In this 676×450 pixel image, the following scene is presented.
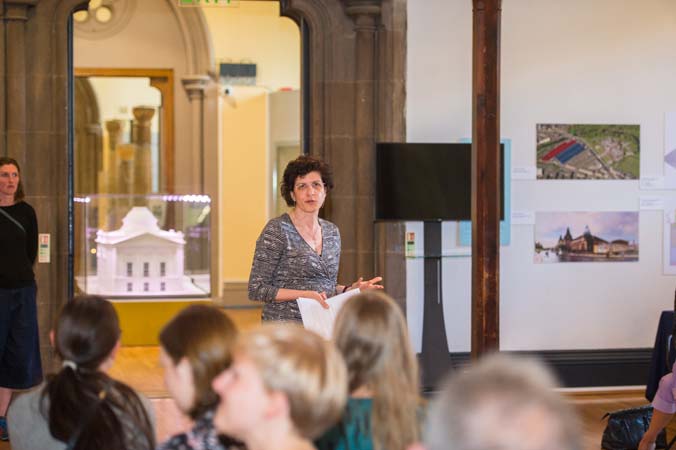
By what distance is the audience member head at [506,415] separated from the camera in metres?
1.36

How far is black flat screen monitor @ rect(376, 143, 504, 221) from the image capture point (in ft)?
23.6

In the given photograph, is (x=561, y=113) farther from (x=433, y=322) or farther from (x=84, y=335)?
(x=84, y=335)

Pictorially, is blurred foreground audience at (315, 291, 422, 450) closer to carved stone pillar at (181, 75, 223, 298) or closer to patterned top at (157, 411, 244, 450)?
patterned top at (157, 411, 244, 450)

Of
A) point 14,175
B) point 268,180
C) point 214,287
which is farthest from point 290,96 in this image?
point 14,175

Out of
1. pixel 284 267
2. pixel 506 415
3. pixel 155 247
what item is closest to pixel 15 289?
pixel 284 267

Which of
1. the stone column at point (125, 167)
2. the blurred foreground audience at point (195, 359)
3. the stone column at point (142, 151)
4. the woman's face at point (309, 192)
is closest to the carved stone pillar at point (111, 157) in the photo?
the stone column at point (125, 167)

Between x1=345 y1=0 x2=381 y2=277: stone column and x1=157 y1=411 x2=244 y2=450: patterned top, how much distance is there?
5167 mm

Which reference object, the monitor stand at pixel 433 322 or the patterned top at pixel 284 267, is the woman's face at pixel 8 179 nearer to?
the patterned top at pixel 284 267

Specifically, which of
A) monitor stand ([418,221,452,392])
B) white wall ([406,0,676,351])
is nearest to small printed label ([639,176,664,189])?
white wall ([406,0,676,351])

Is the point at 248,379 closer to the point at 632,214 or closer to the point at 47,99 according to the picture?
the point at 47,99

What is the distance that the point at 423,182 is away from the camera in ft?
23.7

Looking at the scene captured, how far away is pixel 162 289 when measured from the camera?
9086mm

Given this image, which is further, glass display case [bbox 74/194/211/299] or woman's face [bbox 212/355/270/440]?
glass display case [bbox 74/194/211/299]

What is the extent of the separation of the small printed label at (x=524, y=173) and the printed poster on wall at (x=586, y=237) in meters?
0.28
